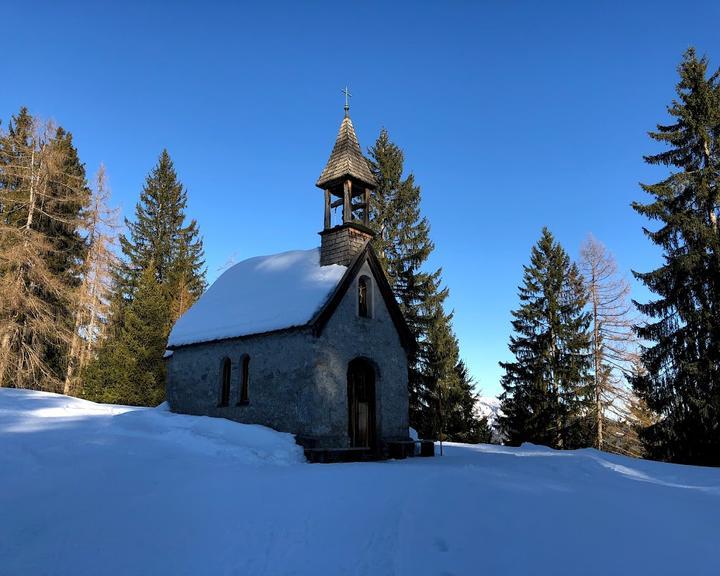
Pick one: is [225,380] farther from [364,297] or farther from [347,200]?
[347,200]

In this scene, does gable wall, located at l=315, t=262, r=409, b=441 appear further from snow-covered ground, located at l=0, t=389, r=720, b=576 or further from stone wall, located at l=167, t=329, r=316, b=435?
snow-covered ground, located at l=0, t=389, r=720, b=576

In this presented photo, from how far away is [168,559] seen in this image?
5.61 meters

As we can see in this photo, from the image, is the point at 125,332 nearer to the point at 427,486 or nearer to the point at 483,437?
the point at 483,437

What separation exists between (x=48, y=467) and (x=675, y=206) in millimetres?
23121

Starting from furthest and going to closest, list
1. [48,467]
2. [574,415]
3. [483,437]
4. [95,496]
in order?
[483,437] → [574,415] → [48,467] → [95,496]

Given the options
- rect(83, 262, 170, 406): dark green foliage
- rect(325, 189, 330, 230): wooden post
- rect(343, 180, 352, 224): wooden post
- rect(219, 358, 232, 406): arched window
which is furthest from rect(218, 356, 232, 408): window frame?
rect(83, 262, 170, 406): dark green foliage

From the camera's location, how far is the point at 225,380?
1786cm

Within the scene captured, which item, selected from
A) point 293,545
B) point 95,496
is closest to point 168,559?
point 293,545

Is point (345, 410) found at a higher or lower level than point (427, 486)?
higher

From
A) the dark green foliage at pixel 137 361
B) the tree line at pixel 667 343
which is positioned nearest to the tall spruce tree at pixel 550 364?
the tree line at pixel 667 343

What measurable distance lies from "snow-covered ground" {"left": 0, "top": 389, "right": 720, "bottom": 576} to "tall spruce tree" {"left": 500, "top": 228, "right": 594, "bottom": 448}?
16370 millimetres

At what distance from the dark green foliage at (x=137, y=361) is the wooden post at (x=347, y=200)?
14.1m

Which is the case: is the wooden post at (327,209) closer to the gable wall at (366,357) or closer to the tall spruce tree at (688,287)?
the gable wall at (366,357)

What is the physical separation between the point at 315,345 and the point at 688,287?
1522 cm
